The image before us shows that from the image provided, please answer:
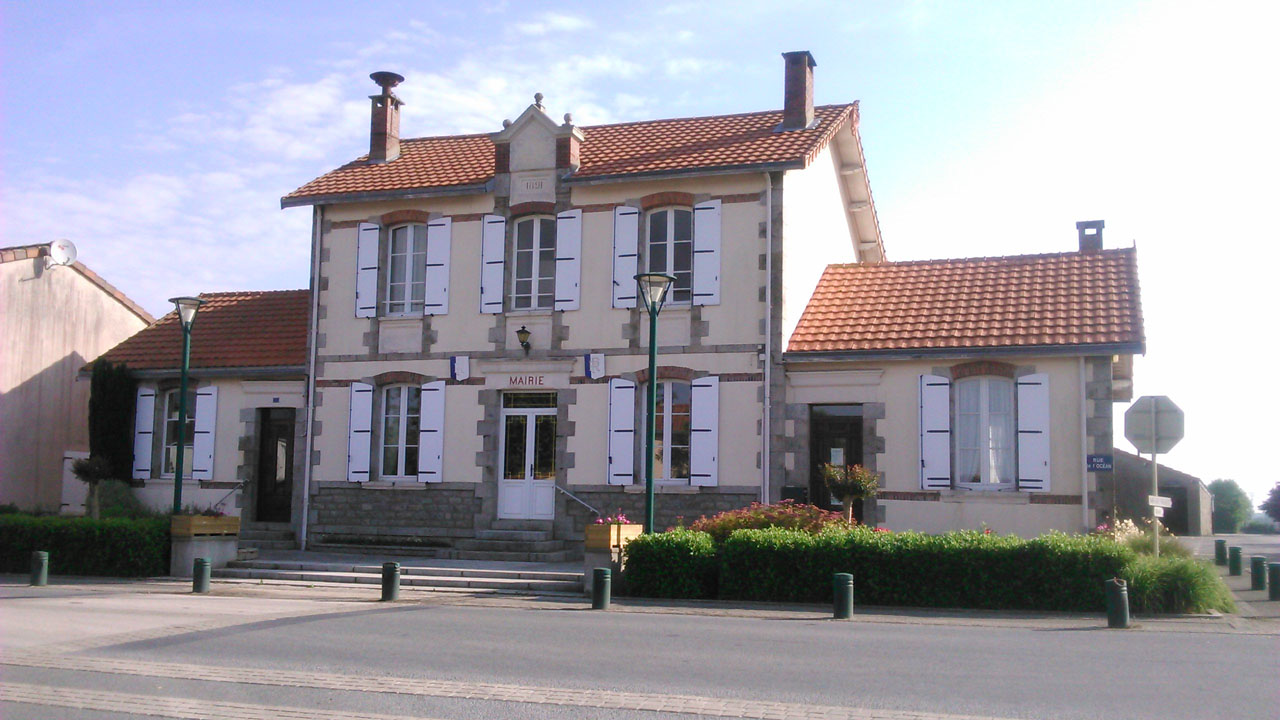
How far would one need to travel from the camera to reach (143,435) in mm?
21984

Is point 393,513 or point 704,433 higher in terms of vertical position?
point 704,433

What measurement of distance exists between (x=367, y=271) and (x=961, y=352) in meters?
10.3

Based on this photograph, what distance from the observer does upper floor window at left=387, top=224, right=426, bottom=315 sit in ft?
68.5

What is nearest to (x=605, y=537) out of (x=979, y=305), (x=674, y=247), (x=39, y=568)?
(x=674, y=247)

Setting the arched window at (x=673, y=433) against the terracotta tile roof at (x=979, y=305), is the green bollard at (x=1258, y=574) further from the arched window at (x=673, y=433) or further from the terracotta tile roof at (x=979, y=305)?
the arched window at (x=673, y=433)

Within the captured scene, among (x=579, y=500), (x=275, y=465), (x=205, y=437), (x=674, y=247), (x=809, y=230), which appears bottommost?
(x=579, y=500)

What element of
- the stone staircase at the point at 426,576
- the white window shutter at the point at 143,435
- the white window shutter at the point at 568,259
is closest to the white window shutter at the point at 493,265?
the white window shutter at the point at 568,259

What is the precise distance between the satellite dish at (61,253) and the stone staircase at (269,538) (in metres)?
7.61

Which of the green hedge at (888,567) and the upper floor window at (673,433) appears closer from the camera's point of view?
the green hedge at (888,567)

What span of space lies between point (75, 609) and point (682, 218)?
428 inches

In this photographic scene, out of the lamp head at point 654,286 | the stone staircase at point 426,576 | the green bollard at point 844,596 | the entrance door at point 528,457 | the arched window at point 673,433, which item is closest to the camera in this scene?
the green bollard at point 844,596

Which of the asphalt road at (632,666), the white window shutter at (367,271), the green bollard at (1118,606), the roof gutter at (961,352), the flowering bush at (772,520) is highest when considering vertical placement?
the white window shutter at (367,271)

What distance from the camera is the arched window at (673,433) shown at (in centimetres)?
1900

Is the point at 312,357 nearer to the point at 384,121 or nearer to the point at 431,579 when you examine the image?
the point at 384,121
